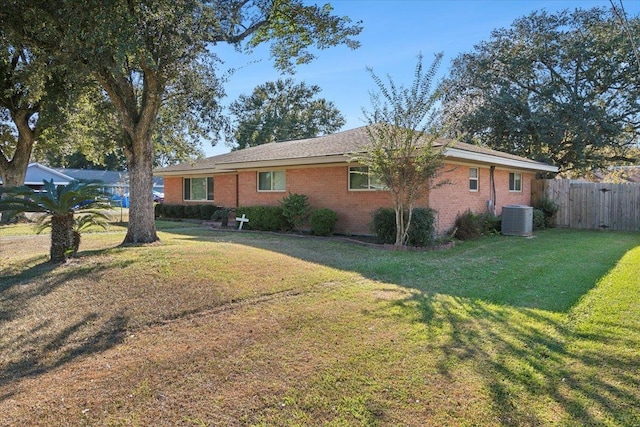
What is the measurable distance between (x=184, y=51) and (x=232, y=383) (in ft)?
25.8

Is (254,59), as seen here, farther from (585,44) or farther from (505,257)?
(585,44)

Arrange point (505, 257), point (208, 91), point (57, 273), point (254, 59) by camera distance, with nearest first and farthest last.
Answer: point (57, 273) → point (505, 257) → point (208, 91) → point (254, 59)

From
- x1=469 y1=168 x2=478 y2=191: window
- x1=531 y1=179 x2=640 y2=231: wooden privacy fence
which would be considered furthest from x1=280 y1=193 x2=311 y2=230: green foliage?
x1=531 y1=179 x2=640 y2=231: wooden privacy fence

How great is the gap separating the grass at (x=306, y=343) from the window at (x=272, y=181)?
861cm

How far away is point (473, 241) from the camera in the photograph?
44.6 feet

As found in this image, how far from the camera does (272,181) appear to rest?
17.4m

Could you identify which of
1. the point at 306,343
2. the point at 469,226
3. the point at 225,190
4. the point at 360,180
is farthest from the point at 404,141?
the point at 225,190

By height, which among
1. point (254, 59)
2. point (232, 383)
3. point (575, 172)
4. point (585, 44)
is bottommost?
point (232, 383)

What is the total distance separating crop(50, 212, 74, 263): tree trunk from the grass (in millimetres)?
247

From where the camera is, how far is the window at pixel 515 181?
1850 centimetres

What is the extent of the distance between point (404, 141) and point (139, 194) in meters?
6.76

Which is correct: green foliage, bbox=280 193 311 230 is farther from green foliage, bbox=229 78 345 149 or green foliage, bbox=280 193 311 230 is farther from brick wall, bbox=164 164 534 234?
green foliage, bbox=229 78 345 149

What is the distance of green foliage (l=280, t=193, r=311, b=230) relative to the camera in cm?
1481

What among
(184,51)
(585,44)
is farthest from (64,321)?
(585,44)
